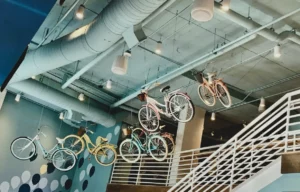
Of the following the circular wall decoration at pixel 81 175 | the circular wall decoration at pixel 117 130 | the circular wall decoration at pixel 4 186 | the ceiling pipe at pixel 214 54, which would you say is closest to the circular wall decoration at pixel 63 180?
the circular wall decoration at pixel 81 175

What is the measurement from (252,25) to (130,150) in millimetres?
5667

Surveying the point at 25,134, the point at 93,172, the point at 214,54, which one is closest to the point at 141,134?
the point at 93,172

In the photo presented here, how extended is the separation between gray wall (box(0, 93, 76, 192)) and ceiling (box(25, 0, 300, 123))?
2.29 m

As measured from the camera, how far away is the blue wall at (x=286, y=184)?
17.3 ft

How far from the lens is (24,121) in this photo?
1349cm

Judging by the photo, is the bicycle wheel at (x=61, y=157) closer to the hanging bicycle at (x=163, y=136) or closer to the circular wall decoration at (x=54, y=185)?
the circular wall decoration at (x=54, y=185)

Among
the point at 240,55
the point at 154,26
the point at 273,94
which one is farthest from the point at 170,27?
the point at 273,94

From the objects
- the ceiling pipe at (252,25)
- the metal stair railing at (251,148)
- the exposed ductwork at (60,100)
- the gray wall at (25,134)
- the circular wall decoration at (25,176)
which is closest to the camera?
the metal stair railing at (251,148)

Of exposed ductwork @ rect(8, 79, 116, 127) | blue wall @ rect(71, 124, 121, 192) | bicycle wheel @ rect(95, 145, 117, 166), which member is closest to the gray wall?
blue wall @ rect(71, 124, 121, 192)

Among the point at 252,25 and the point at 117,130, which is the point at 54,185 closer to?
the point at 117,130

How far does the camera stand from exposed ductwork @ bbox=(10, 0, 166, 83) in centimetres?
593

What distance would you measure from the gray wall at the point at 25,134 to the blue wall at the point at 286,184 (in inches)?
388

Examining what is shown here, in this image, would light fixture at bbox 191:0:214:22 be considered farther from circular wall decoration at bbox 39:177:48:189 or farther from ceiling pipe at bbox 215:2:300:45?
circular wall decoration at bbox 39:177:48:189

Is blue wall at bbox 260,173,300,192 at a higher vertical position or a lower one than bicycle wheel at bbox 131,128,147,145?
lower
